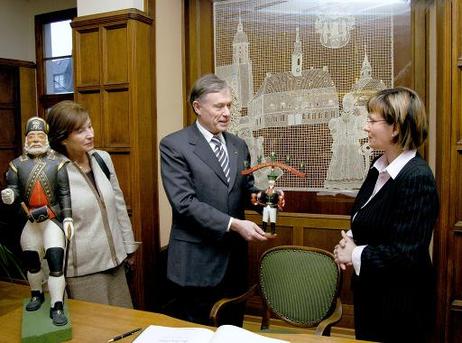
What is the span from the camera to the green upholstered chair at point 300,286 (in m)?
2.07

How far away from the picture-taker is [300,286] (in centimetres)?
215

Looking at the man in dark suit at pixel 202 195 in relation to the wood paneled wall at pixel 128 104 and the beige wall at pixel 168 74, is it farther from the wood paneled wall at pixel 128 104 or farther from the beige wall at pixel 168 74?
the beige wall at pixel 168 74

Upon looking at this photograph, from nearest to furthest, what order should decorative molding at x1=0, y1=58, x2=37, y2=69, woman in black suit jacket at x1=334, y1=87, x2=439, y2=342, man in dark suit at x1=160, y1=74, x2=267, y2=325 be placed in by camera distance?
woman in black suit jacket at x1=334, y1=87, x2=439, y2=342 < man in dark suit at x1=160, y1=74, x2=267, y2=325 < decorative molding at x1=0, y1=58, x2=37, y2=69

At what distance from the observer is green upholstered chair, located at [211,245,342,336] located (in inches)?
81.5

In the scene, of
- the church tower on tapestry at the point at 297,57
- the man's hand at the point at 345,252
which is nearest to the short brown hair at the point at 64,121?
the man's hand at the point at 345,252

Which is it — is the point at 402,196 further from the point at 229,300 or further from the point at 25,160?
the point at 25,160

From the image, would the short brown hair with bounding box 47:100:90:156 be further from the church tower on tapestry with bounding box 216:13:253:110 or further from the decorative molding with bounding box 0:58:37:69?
the decorative molding with bounding box 0:58:37:69

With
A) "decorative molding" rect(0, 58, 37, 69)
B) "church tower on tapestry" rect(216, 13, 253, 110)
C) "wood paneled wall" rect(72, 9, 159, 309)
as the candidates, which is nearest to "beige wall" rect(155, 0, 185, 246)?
"wood paneled wall" rect(72, 9, 159, 309)

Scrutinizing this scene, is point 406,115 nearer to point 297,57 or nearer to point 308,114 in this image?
point 308,114

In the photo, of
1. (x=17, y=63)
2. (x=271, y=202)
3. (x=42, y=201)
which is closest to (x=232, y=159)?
(x=271, y=202)

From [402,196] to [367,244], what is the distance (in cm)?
25

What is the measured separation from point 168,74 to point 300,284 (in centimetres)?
190

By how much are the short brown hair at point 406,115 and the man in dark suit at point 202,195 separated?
78 centimetres

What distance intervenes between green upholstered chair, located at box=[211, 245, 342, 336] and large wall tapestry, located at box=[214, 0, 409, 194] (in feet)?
2.86
